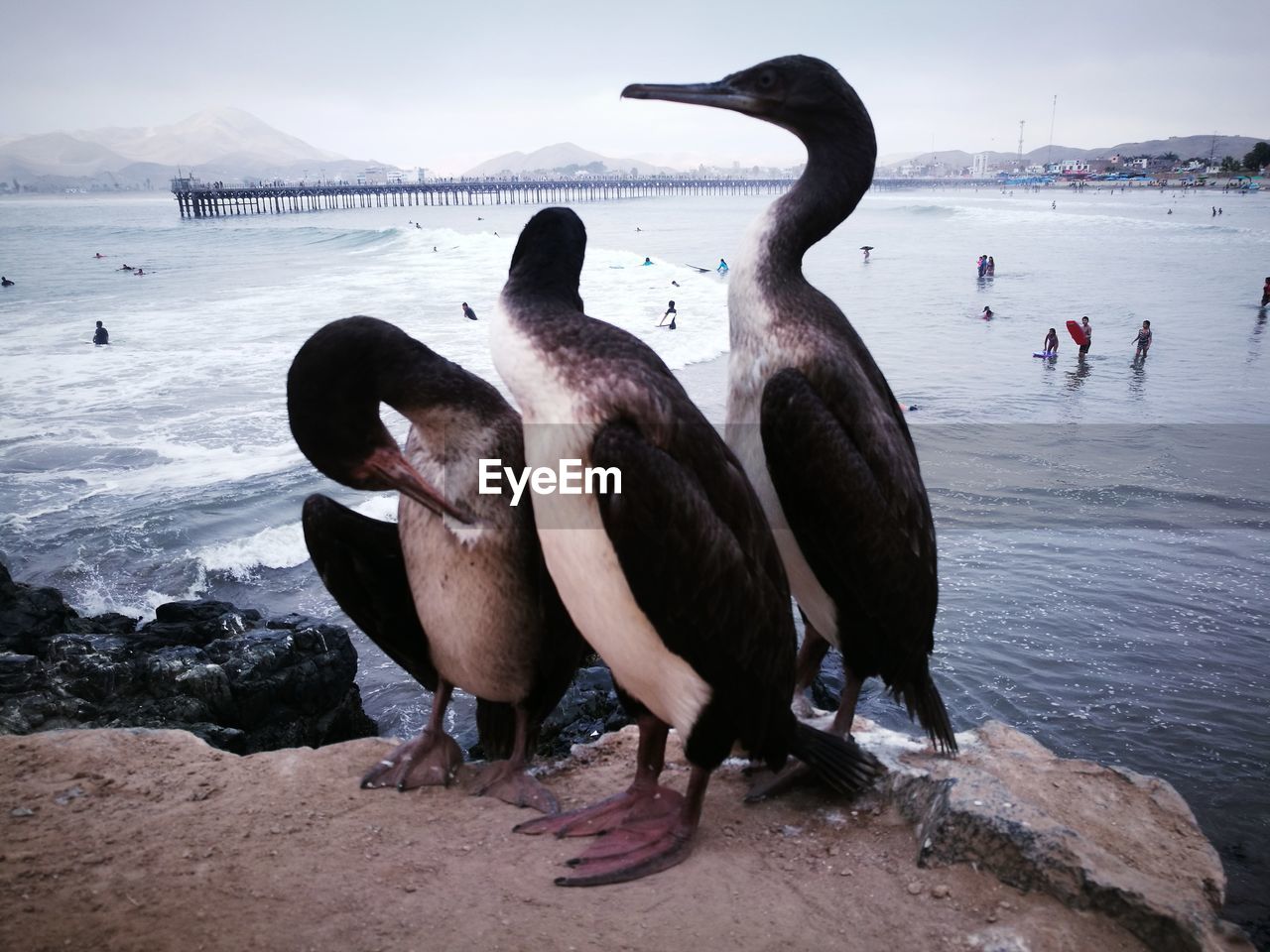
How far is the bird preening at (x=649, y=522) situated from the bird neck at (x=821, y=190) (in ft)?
0.04

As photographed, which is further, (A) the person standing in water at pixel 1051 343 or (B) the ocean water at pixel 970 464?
(A) the person standing in water at pixel 1051 343

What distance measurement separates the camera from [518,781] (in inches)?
151

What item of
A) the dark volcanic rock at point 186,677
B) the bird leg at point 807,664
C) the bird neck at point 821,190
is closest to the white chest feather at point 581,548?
the bird neck at point 821,190

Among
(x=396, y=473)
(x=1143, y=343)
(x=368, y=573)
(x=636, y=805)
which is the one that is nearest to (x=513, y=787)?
(x=636, y=805)

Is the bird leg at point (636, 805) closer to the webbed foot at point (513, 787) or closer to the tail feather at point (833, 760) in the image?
the webbed foot at point (513, 787)

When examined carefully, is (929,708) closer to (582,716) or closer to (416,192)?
(582,716)

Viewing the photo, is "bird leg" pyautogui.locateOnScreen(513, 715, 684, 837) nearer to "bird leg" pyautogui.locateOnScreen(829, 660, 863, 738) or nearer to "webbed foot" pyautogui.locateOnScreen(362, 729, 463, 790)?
A: "webbed foot" pyautogui.locateOnScreen(362, 729, 463, 790)

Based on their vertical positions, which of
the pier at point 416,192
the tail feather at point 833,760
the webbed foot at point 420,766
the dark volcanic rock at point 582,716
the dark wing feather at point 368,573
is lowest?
the dark volcanic rock at point 582,716

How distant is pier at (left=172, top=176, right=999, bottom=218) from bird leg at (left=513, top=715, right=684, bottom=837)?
5464 centimetres

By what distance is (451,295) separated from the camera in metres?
32.4

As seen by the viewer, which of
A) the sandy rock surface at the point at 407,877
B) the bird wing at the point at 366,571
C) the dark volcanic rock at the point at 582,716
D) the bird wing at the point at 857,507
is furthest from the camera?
the dark volcanic rock at the point at 582,716

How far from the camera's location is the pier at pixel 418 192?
87750 millimetres

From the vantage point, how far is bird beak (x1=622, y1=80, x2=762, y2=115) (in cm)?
388

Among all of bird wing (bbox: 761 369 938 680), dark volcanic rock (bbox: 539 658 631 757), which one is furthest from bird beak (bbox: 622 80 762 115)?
dark volcanic rock (bbox: 539 658 631 757)
